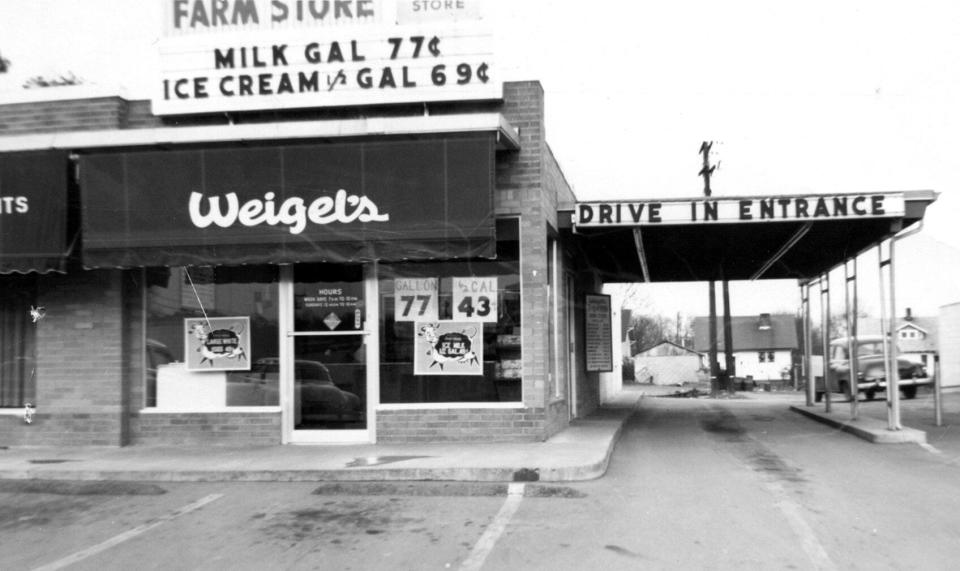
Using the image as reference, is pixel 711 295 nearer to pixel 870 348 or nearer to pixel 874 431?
pixel 870 348

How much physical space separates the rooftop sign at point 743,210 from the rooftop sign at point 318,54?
8.02 feet

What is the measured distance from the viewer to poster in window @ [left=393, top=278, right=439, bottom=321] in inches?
464

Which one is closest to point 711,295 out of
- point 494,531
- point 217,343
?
point 217,343

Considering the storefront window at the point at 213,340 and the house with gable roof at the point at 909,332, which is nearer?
the storefront window at the point at 213,340

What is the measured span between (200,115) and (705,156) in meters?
27.4

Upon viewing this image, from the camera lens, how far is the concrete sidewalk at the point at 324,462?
373 inches

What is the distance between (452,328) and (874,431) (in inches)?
264

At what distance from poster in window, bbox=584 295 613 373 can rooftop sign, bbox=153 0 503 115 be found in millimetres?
7137

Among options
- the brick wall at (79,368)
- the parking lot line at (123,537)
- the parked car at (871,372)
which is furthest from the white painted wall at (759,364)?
the parking lot line at (123,537)

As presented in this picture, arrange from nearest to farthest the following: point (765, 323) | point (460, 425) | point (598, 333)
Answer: point (460, 425) → point (598, 333) → point (765, 323)

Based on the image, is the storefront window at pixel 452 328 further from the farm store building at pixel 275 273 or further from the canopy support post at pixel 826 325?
the canopy support post at pixel 826 325

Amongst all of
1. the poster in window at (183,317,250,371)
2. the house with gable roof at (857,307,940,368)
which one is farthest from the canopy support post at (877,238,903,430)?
the house with gable roof at (857,307,940,368)

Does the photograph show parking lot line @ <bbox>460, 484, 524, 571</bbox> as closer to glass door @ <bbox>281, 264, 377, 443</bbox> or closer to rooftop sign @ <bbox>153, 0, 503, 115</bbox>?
glass door @ <bbox>281, 264, 377, 443</bbox>

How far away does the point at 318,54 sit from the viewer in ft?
38.8
